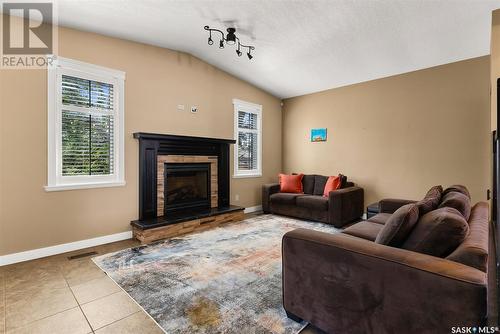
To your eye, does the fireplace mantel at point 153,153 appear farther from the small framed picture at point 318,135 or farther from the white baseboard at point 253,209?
the small framed picture at point 318,135

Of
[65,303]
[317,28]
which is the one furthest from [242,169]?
[65,303]

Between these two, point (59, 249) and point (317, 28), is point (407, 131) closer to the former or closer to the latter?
point (317, 28)

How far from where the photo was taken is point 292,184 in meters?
5.56

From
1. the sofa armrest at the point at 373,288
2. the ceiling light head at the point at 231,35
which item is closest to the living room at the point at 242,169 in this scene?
the sofa armrest at the point at 373,288

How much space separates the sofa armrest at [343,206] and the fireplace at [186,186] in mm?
2259

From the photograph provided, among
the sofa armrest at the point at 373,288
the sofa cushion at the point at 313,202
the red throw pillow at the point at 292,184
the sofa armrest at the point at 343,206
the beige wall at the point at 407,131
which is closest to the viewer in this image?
the sofa armrest at the point at 373,288

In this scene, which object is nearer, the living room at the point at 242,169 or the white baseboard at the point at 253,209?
the living room at the point at 242,169

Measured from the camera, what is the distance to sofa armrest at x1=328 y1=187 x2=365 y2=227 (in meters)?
4.46

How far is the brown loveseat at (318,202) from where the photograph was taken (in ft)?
14.8

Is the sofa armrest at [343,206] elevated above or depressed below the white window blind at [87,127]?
below

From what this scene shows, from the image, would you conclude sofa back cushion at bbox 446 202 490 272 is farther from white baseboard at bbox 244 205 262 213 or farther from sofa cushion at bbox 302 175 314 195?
white baseboard at bbox 244 205 262 213

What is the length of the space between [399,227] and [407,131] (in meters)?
3.63

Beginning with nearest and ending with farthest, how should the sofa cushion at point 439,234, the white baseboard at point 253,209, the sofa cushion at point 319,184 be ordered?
the sofa cushion at point 439,234, the sofa cushion at point 319,184, the white baseboard at point 253,209

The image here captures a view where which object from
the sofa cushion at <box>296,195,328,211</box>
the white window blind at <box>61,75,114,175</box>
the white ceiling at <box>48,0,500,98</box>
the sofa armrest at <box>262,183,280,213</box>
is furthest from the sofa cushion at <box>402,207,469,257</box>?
the sofa armrest at <box>262,183,280,213</box>
